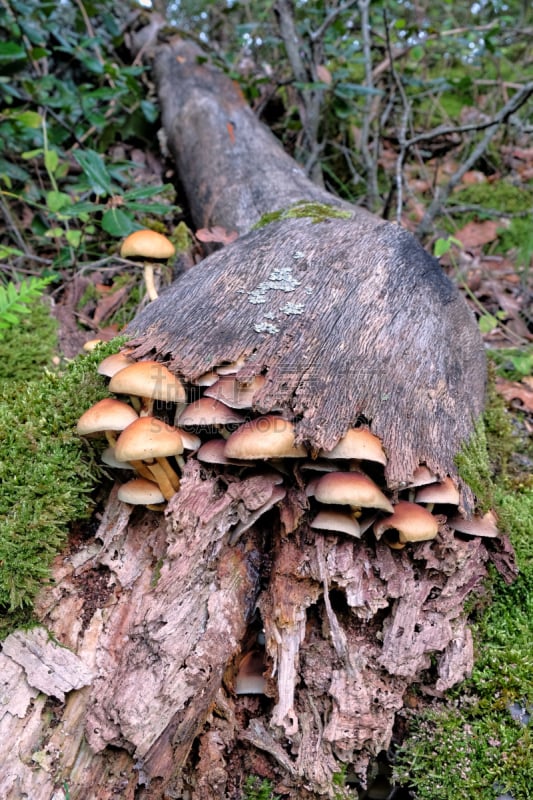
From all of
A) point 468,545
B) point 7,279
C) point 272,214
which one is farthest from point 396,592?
point 7,279

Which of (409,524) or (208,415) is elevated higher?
(208,415)

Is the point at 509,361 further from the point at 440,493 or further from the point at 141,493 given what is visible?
the point at 141,493

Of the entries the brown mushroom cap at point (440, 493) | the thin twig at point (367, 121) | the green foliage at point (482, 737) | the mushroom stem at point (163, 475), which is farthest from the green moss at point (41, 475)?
the thin twig at point (367, 121)

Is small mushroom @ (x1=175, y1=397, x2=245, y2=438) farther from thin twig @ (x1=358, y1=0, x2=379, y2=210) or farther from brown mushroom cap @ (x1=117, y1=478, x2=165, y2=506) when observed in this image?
thin twig @ (x1=358, y1=0, x2=379, y2=210)

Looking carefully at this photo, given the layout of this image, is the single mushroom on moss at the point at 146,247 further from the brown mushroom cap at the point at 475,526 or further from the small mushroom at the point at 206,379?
the brown mushroom cap at the point at 475,526

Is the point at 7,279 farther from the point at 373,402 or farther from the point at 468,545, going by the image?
the point at 468,545

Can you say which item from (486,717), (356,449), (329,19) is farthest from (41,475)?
(329,19)
